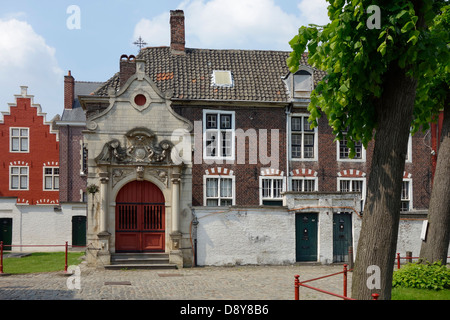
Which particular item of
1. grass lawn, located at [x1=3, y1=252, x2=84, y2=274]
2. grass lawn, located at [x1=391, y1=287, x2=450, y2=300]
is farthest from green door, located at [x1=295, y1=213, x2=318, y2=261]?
grass lawn, located at [x1=3, y1=252, x2=84, y2=274]

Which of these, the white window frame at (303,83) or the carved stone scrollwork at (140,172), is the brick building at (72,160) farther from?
the carved stone scrollwork at (140,172)

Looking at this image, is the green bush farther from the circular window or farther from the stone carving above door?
the circular window

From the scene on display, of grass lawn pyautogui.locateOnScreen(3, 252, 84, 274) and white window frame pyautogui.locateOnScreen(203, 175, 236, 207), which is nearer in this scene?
grass lawn pyautogui.locateOnScreen(3, 252, 84, 274)

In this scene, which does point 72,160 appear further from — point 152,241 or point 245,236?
point 245,236

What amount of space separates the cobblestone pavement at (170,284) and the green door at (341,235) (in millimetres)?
1665

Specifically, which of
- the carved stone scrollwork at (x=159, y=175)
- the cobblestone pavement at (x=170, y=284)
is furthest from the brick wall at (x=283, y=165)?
the cobblestone pavement at (x=170, y=284)

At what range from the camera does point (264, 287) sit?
15555 millimetres

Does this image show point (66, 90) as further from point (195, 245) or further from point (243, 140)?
point (195, 245)

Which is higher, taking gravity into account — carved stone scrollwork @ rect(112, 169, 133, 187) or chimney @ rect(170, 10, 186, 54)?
chimney @ rect(170, 10, 186, 54)

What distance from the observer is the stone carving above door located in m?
20.5

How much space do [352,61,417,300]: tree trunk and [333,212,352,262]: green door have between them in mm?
12120

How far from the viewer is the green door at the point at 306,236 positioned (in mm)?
21753

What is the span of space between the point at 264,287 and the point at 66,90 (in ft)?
100

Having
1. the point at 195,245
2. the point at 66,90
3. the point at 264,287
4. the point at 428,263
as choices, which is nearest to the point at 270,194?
the point at 195,245
